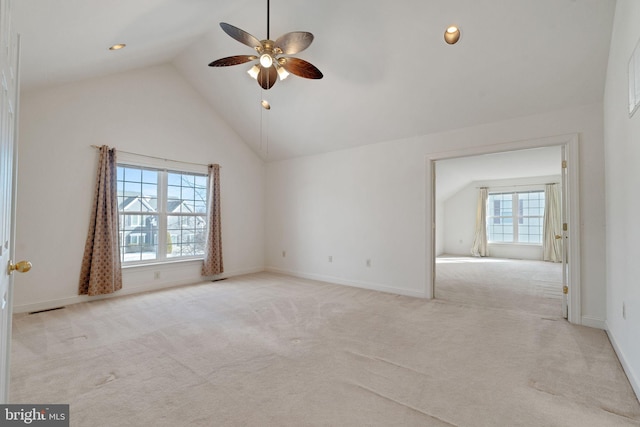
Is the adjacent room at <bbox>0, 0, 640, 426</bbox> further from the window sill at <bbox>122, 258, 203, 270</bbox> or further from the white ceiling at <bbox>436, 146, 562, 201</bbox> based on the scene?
the white ceiling at <bbox>436, 146, 562, 201</bbox>

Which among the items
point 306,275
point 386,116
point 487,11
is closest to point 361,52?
point 386,116

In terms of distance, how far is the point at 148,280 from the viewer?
4.55 metres

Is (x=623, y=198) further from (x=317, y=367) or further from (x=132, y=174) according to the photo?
(x=132, y=174)

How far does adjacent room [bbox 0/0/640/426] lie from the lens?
190 cm

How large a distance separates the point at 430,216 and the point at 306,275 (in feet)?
8.58

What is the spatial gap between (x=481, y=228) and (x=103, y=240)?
9.47 meters

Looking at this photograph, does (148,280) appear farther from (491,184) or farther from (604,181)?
(491,184)

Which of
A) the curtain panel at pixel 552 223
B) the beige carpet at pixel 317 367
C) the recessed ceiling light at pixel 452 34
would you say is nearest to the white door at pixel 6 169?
the beige carpet at pixel 317 367

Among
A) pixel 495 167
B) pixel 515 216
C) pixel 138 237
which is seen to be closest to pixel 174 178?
pixel 138 237

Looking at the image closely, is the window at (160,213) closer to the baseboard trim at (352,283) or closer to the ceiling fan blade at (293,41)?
the baseboard trim at (352,283)

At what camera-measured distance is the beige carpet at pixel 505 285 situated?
389 cm

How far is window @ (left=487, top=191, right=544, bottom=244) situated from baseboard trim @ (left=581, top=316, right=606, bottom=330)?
6397mm

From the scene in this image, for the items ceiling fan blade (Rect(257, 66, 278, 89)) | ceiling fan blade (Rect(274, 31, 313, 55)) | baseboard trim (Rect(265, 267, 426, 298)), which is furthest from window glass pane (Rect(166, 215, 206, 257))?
ceiling fan blade (Rect(274, 31, 313, 55))

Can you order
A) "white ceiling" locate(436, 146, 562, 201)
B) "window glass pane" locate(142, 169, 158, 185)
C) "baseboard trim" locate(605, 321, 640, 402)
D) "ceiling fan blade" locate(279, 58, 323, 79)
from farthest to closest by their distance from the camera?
"white ceiling" locate(436, 146, 562, 201)
"window glass pane" locate(142, 169, 158, 185)
"ceiling fan blade" locate(279, 58, 323, 79)
"baseboard trim" locate(605, 321, 640, 402)
